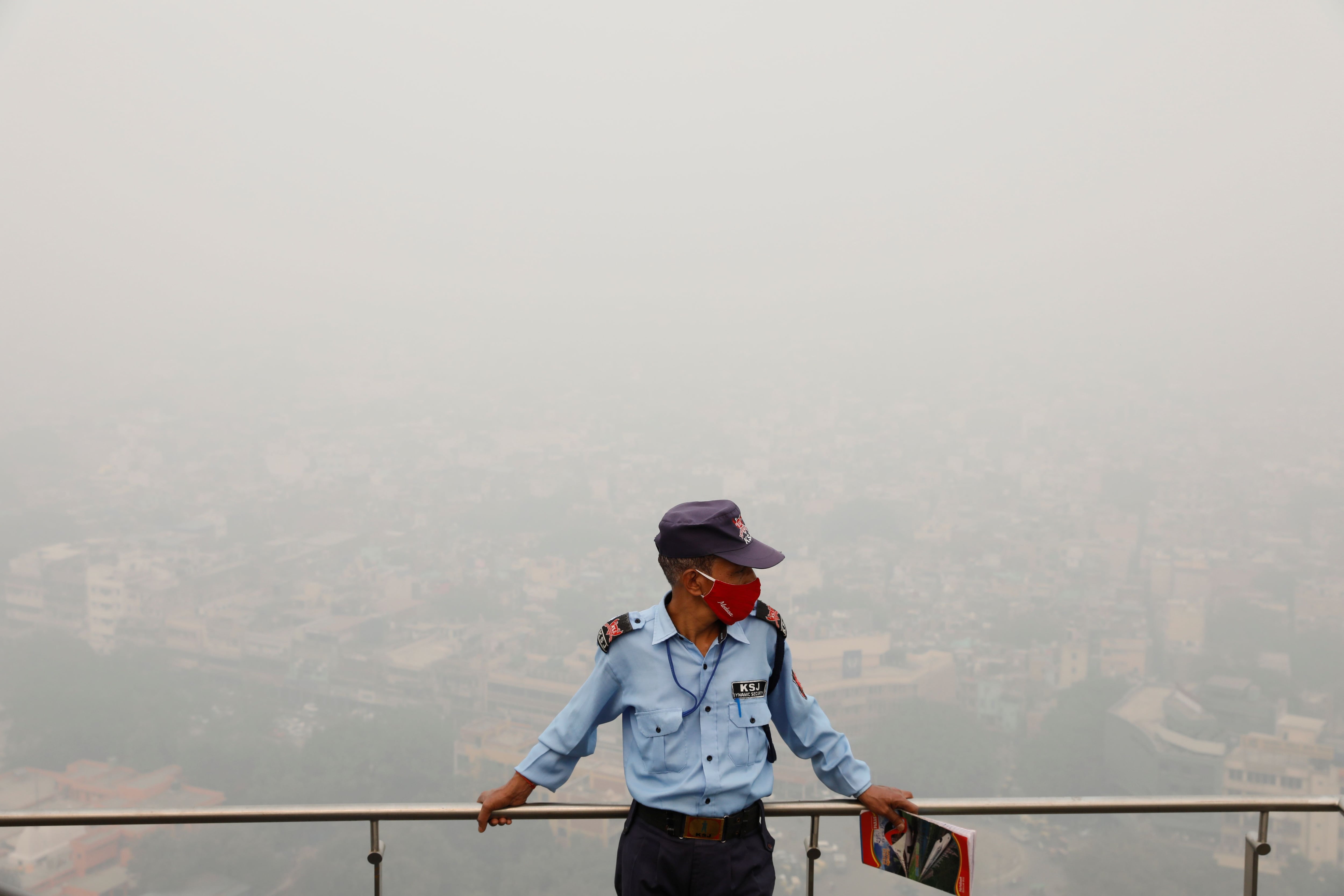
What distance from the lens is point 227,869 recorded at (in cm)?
514

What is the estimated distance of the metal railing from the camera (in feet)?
5.50

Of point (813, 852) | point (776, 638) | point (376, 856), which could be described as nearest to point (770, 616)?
point (776, 638)

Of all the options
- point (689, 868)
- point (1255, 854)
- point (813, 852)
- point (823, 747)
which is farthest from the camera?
point (1255, 854)

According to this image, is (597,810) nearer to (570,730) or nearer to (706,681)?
(570,730)

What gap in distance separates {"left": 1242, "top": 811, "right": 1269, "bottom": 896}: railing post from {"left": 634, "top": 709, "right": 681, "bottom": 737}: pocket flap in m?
1.60

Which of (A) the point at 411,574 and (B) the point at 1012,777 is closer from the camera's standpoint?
(B) the point at 1012,777

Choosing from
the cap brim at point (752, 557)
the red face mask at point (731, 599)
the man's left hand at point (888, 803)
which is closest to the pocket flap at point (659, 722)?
the red face mask at point (731, 599)

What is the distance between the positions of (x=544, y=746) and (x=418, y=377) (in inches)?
1555

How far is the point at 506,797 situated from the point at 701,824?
40 cm

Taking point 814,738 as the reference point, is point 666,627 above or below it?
above

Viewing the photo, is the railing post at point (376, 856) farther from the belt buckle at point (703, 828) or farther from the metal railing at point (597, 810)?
the belt buckle at point (703, 828)

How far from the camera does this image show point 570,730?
156 cm

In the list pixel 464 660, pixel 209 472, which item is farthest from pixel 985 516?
pixel 209 472

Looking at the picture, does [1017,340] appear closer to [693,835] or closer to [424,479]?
[424,479]
